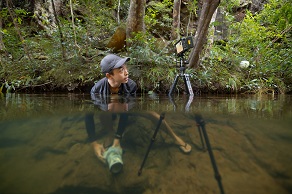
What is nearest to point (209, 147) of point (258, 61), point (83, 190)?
point (83, 190)

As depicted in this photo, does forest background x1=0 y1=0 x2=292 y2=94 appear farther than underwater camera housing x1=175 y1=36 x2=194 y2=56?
Yes

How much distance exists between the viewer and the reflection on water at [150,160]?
0.95 metres

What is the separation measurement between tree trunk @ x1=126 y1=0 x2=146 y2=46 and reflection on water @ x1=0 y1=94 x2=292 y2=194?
16.6ft

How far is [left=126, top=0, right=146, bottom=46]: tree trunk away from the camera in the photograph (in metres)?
5.95

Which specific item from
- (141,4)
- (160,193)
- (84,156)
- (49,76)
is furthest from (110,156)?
(141,4)

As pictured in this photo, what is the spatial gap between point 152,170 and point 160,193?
120 millimetres

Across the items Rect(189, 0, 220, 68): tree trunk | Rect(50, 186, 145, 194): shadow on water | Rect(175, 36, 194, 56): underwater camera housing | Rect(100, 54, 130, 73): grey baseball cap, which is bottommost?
Rect(50, 186, 145, 194): shadow on water

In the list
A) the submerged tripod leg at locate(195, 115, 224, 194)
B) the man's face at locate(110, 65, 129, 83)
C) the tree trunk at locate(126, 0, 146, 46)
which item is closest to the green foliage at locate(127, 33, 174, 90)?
the tree trunk at locate(126, 0, 146, 46)

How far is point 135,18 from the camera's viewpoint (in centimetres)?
610

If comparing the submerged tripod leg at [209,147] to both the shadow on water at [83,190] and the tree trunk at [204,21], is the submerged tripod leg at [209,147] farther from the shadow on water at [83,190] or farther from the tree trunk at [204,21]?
the tree trunk at [204,21]

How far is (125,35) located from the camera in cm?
646

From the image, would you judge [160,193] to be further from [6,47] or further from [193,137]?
[6,47]

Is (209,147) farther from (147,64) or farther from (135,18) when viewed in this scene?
(135,18)

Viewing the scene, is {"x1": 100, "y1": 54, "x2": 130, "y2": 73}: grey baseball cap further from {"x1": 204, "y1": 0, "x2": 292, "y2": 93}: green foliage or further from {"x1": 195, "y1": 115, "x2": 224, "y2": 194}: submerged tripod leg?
{"x1": 204, "y1": 0, "x2": 292, "y2": 93}: green foliage
